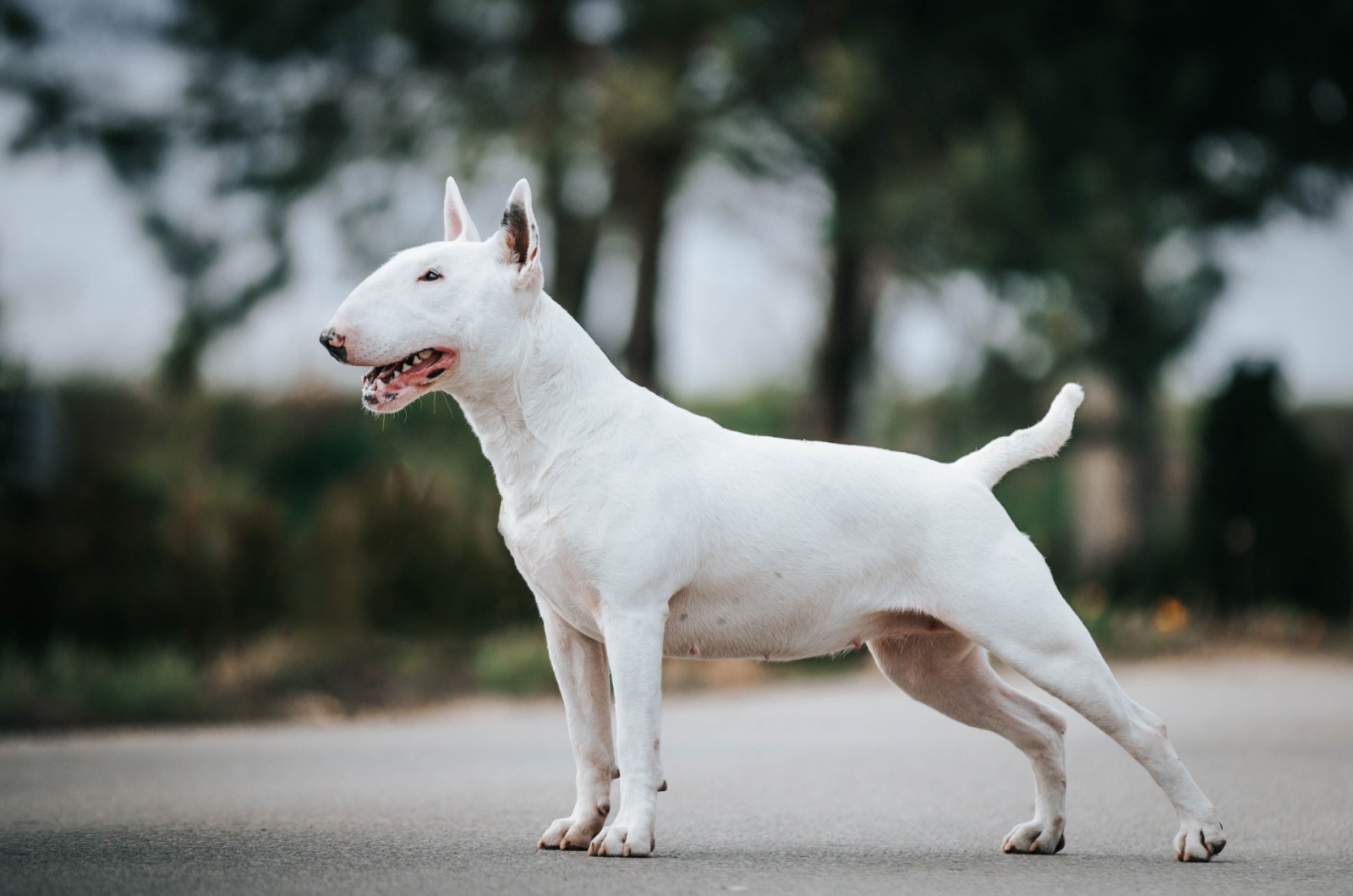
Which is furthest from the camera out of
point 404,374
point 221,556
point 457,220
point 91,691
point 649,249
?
point 649,249

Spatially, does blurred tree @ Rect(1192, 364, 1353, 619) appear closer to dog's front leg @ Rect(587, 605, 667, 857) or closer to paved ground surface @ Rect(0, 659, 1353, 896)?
paved ground surface @ Rect(0, 659, 1353, 896)

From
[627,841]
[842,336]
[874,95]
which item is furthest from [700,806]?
[842,336]

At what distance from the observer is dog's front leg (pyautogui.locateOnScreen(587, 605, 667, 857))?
4473mm

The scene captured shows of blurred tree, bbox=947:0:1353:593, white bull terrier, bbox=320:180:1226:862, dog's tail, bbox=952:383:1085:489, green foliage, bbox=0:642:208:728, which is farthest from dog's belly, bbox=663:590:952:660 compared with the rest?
blurred tree, bbox=947:0:1353:593

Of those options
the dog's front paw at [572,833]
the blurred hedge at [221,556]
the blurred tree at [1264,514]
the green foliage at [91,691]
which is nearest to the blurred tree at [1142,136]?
the blurred tree at [1264,514]

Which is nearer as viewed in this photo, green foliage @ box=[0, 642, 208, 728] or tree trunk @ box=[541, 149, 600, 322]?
green foliage @ box=[0, 642, 208, 728]

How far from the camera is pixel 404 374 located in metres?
4.72

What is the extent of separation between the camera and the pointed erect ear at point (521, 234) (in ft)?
15.6

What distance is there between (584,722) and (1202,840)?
2.04 metres

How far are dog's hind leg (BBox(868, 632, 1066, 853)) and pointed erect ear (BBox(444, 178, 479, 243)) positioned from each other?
206cm

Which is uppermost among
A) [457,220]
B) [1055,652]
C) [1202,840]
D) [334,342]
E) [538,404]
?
[457,220]

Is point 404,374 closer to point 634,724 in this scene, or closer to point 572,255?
point 634,724

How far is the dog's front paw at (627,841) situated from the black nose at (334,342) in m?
1.69

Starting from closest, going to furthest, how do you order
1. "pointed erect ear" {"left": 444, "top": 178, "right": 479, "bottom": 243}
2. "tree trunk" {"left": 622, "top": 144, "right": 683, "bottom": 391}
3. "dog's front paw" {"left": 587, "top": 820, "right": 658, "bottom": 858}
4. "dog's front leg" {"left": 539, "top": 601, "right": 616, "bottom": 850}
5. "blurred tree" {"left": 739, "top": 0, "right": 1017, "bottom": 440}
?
1. "dog's front paw" {"left": 587, "top": 820, "right": 658, "bottom": 858}
2. "dog's front leg" {"left": 539, "top": 601, "right": 616, "bottom": 850}
3. "pointed erect ear" {"left": 444, "top": 178, "right": 479, "bottom": 243}
4. "blurred tree" {"left": 739, "top": 0, "right": 1017, "bottom": 440}
5. "tree trunk" {"left": 622, "top": 144, "right": 683, "bottom": 391}
